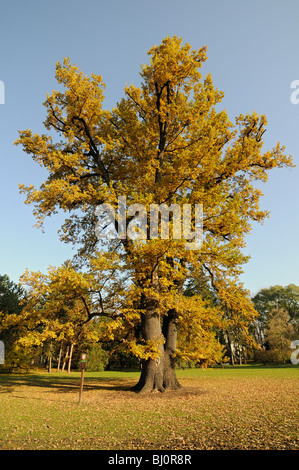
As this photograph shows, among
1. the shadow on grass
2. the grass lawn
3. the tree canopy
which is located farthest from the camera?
the shadow on grass

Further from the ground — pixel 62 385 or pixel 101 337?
pixel 101 337

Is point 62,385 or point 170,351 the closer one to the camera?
point 170,351

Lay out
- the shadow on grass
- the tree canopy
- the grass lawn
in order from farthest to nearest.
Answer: the shadow on grass
the tree canopy
the grass lawn

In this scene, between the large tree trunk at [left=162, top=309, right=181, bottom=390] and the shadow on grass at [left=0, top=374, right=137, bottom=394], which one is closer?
the large tree trunk at [left=162, top=309, right=181, bottom=390]

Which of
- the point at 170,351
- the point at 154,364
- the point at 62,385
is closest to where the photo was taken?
the point at 154,364

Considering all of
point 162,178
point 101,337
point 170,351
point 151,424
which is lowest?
point 151,424

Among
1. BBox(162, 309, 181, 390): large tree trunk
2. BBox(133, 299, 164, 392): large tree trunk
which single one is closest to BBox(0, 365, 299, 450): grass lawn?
BBox(133, 299, 164, 392): large tree trunk

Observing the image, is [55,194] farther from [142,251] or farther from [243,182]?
[243,182]

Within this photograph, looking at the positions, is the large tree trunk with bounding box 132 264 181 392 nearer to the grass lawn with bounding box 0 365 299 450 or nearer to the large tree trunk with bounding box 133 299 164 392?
the large tree trunk with bounding box 133 299 164 392


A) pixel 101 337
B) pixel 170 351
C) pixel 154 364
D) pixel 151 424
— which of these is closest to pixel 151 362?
pixel 154 364

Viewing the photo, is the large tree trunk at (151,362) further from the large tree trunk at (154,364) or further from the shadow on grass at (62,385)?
the shadow on grass at (62,385)

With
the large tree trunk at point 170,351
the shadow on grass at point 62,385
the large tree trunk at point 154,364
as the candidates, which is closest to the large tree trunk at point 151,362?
the large tree trunk at point 154,364

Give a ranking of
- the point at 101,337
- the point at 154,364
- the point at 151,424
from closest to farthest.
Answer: the point at 151,424
the point at 101,337
the point at 154,364

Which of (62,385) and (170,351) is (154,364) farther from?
(62,385)
